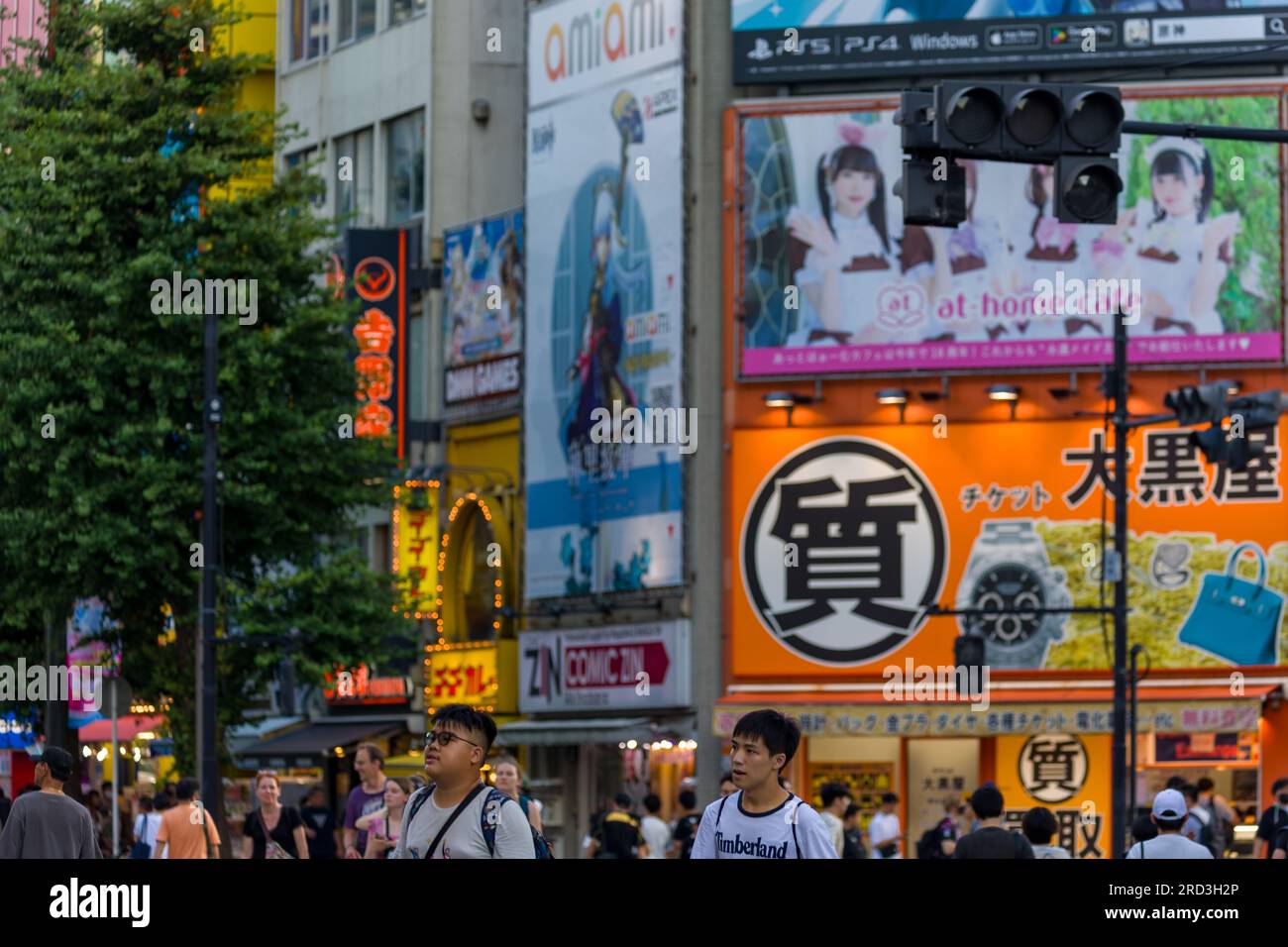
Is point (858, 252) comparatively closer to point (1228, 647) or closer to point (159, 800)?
point (1228, 647)

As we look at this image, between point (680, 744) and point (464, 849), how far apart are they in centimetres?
2937

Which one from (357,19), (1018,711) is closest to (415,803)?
(1018,711)

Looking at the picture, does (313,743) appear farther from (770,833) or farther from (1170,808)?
(770,833)

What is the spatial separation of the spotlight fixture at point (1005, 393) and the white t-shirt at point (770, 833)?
27774 millimetres

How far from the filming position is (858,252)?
37500mm

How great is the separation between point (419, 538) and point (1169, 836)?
3325cm

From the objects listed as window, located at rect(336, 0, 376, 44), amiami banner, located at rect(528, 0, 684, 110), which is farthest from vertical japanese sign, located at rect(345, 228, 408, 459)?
window, located at rect(336, 0, 376, 44)

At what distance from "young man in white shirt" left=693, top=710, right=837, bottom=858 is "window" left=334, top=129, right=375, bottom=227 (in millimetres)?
40951

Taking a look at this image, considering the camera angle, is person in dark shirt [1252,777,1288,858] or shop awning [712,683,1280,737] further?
shop awning [712,683,1280,737]

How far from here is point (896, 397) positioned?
3716 centimetres

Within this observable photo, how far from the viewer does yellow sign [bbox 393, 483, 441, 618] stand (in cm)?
4441

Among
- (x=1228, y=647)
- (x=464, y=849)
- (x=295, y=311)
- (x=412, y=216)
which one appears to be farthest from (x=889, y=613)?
(x=464, y=849)

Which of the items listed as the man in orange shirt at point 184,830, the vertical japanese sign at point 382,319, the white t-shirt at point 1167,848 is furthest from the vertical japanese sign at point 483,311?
the white t-shirt at point 1167,848

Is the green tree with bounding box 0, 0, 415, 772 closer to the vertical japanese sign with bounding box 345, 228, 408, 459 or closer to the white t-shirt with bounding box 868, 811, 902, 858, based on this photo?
the vertical japanese sign with bounding box 345, 228, 408, 459
